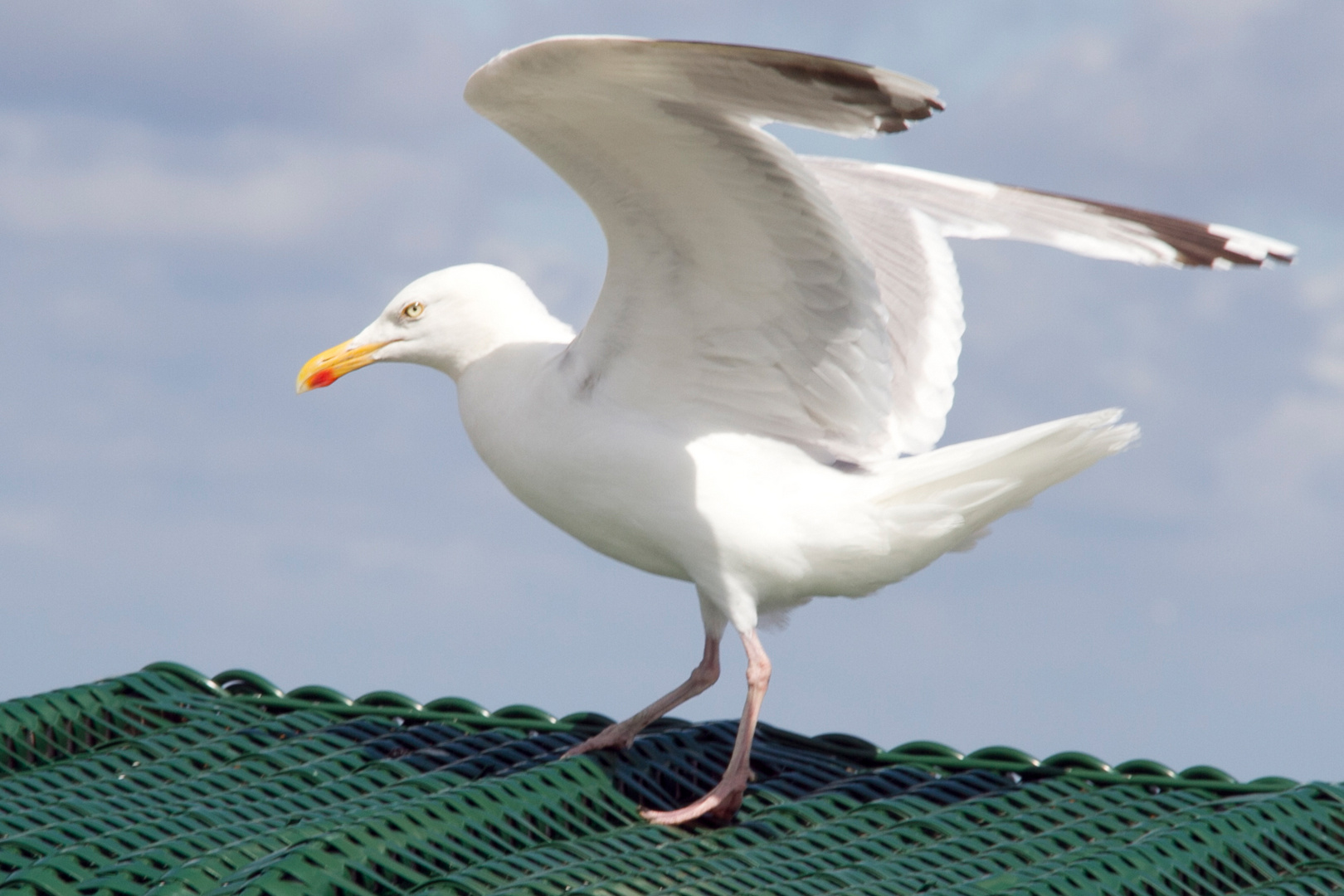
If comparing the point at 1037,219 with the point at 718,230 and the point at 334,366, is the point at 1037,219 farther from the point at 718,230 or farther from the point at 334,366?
the point at 334,366

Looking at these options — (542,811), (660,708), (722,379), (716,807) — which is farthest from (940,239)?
(542,811)

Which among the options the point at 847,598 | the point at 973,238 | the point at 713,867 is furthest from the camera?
the point at 973,238

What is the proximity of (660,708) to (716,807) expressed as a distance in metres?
0.54

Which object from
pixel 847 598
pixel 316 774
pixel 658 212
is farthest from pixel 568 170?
pixel 316 774

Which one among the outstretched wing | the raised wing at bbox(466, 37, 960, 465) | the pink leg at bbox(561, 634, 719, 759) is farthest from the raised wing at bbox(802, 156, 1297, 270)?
the pink leg at bbox(561, 634, 719, 759)

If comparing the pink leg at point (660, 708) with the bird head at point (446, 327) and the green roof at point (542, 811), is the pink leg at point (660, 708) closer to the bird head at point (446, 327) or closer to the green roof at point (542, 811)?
the green roof at point (542, 811)

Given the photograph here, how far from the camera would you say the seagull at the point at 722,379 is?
353 cm

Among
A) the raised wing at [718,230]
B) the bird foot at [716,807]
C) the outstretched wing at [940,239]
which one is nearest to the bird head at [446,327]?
the raised wing at [718,230]

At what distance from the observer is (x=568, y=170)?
3.57 meters

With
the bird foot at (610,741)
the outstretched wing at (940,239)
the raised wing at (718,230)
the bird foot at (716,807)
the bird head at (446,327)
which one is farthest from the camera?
the bird head at (446,327)

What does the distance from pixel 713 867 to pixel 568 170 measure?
61.9 inches

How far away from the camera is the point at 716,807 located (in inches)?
146

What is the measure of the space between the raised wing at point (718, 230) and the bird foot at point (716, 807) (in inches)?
34.5

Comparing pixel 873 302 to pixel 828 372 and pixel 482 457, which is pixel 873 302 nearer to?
pixel 828 372
